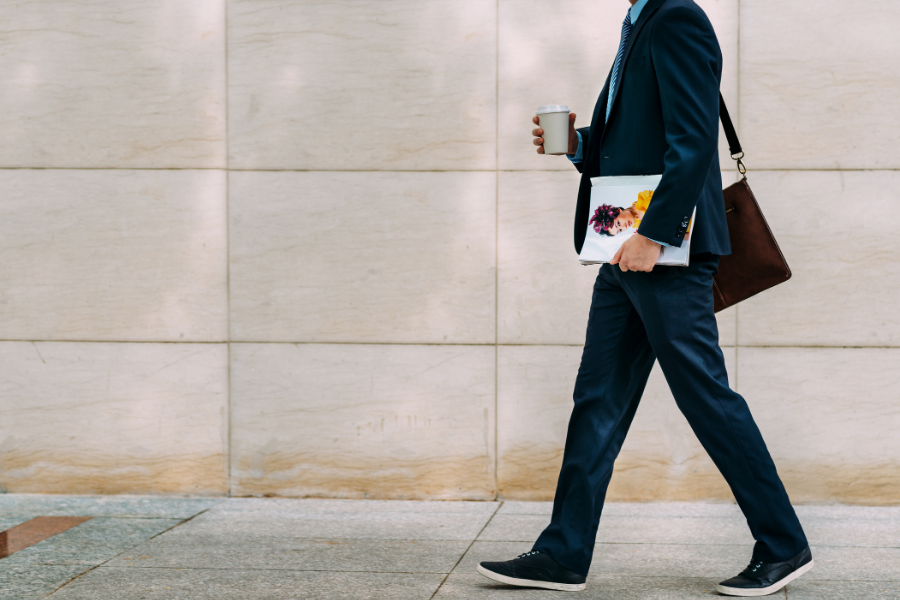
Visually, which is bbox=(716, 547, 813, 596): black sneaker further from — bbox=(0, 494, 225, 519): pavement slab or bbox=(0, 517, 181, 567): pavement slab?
bbox=(0, 494, 225, 519): pavement slab

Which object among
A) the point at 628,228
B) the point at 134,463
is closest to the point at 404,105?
the point at 628,228

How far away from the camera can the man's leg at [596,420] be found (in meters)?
2.99

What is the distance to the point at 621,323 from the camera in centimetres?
303

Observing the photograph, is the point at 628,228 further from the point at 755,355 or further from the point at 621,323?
the point at 755,355

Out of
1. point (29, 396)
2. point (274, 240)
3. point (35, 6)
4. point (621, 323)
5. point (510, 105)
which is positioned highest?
point (35, 6)

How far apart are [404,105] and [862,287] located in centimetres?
218

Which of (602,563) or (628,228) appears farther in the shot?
(602,563)

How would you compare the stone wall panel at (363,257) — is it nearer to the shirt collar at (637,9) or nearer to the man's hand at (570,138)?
the man's hand at (570,138)

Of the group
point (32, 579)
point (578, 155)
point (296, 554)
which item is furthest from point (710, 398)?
point (32, 579)

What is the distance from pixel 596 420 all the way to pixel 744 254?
2.38 ft

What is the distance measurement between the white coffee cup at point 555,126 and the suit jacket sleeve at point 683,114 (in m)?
0.32

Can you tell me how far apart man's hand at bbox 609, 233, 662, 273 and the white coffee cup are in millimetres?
411

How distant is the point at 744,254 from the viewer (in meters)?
3.02

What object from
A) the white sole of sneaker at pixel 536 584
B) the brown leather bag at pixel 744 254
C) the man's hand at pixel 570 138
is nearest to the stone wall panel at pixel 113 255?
the man's hand at pixel 570 138
